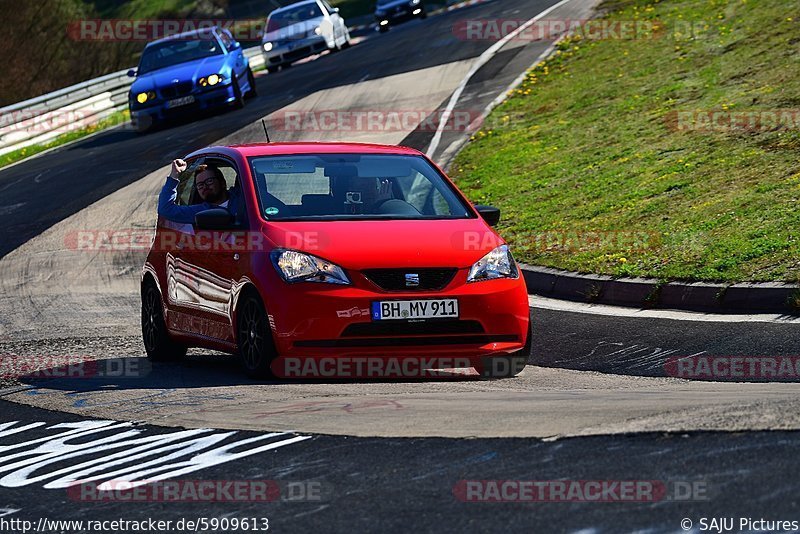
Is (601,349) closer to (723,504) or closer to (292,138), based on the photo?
(723,504)

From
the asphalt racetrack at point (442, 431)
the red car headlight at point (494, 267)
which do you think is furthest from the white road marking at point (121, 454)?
the red car headlight at point (494, 267)

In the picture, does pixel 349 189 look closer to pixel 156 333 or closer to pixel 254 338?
pixel 254 338

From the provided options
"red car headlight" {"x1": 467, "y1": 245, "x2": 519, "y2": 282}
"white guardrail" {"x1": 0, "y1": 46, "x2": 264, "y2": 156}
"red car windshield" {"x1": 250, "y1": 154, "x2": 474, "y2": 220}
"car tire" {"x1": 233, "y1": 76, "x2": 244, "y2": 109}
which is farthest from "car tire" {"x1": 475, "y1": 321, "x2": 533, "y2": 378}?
"white guardrail" {"x1": 0, "y1": 46, "x2": 264, "y2": 156}

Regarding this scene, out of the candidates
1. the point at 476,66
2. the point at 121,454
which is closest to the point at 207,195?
the point at 121,454

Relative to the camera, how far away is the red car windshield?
31.3ft

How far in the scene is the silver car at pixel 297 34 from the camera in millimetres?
41250

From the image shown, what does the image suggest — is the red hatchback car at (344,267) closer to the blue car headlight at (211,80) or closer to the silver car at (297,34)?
the blue car headlight at (211,80)

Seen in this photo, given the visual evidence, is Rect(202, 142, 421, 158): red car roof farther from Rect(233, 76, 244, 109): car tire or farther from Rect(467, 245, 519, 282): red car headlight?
Rect(233, 76, 244, 109): car tire

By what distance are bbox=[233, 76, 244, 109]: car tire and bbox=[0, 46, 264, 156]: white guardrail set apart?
238cm

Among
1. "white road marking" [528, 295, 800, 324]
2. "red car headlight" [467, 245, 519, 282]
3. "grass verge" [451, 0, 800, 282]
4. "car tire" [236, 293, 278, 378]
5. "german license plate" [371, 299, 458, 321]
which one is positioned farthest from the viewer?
"grass verge" [451, 0, 800, 282]

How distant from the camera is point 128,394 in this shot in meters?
8.66

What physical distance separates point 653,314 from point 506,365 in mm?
2567

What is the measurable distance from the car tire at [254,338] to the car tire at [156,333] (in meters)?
1.64

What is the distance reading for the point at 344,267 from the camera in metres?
8.66
